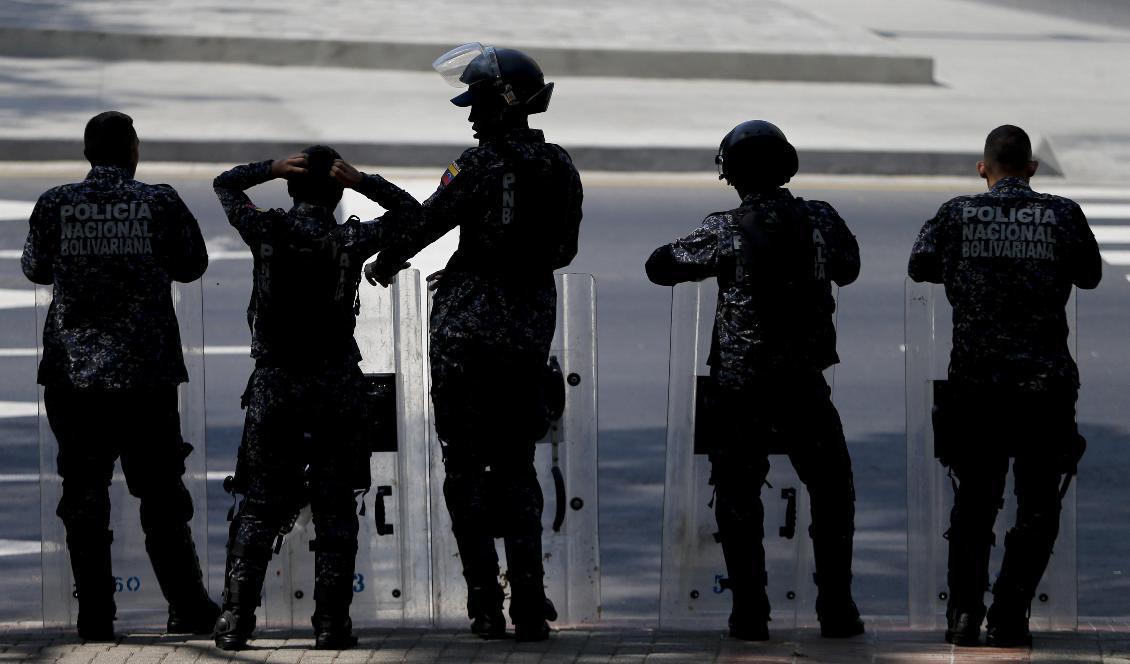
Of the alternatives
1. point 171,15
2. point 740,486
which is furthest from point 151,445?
point 171,15

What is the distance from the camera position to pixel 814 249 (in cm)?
654

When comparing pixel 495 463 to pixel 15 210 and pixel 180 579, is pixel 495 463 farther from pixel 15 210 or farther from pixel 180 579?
pixel 15 210

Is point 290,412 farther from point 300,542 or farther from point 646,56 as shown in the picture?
point 646,56

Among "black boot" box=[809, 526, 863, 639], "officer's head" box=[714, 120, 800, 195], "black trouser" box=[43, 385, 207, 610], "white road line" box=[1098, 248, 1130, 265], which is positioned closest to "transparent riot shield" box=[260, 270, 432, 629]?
"black trouser" box=[43, 385, 207, 610]

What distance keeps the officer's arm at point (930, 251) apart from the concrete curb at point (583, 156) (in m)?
11.3

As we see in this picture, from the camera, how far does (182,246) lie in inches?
257

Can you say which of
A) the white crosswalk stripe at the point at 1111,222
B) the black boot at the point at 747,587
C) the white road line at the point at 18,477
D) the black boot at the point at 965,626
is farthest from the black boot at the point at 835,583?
the white crosswalk stripe at the point at 1111,222

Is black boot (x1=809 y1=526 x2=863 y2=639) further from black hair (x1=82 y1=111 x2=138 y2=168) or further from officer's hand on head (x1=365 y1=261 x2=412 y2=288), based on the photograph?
black hair (x1=82 y1=111 x2=138 y2=168)

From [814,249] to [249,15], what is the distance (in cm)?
2047

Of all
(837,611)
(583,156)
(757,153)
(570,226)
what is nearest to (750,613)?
(837,611)

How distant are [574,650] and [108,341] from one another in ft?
6.19

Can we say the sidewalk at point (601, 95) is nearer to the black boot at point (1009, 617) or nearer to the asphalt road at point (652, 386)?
the asphalt road at point (652, 386)

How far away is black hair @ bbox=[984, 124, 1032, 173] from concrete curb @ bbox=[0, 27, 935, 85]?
664 inches

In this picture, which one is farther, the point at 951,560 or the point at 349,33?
the point at 349,33
